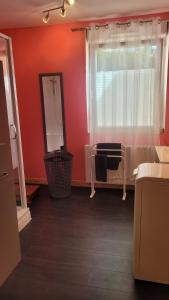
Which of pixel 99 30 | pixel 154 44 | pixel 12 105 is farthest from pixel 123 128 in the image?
pixel 12 105

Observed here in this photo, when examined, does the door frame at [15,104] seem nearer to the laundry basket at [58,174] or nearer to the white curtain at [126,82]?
the laundry basket at [58,174]

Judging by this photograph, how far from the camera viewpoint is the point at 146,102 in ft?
10.2

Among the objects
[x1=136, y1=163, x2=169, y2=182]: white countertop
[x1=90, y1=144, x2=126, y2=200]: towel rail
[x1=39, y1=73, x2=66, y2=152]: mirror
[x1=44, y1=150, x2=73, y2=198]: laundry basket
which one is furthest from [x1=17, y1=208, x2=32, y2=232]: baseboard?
[x1=136, y1=163, x2=169, y2=182]: white countertop

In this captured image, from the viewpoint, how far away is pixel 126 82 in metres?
3.13

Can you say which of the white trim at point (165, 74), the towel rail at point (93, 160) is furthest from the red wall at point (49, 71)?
the white trim at point (165, 74)

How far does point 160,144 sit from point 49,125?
5.61 ft

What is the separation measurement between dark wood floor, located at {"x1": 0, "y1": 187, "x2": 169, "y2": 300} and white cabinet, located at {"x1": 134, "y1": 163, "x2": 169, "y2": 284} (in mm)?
134

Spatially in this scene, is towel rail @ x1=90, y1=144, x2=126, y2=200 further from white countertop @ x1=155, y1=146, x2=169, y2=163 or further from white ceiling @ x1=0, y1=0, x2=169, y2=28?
white ceiling @ x1=0, y1=0, x2=169, y2=28

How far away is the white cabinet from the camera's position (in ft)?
5.44

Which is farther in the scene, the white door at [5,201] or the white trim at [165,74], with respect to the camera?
the white trim at [165,74]

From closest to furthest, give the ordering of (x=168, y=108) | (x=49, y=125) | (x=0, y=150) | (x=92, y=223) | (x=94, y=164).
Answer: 1. (x=0, y=150)
2. (x=92, y=223)
3. (x=168, y=108)
4. (x=94, y=164)
5. (x=49, y=125)

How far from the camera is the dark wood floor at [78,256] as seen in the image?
5.77ft

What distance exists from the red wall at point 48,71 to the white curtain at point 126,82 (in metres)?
0.24

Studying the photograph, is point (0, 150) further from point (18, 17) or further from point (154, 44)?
point (154, 44)
